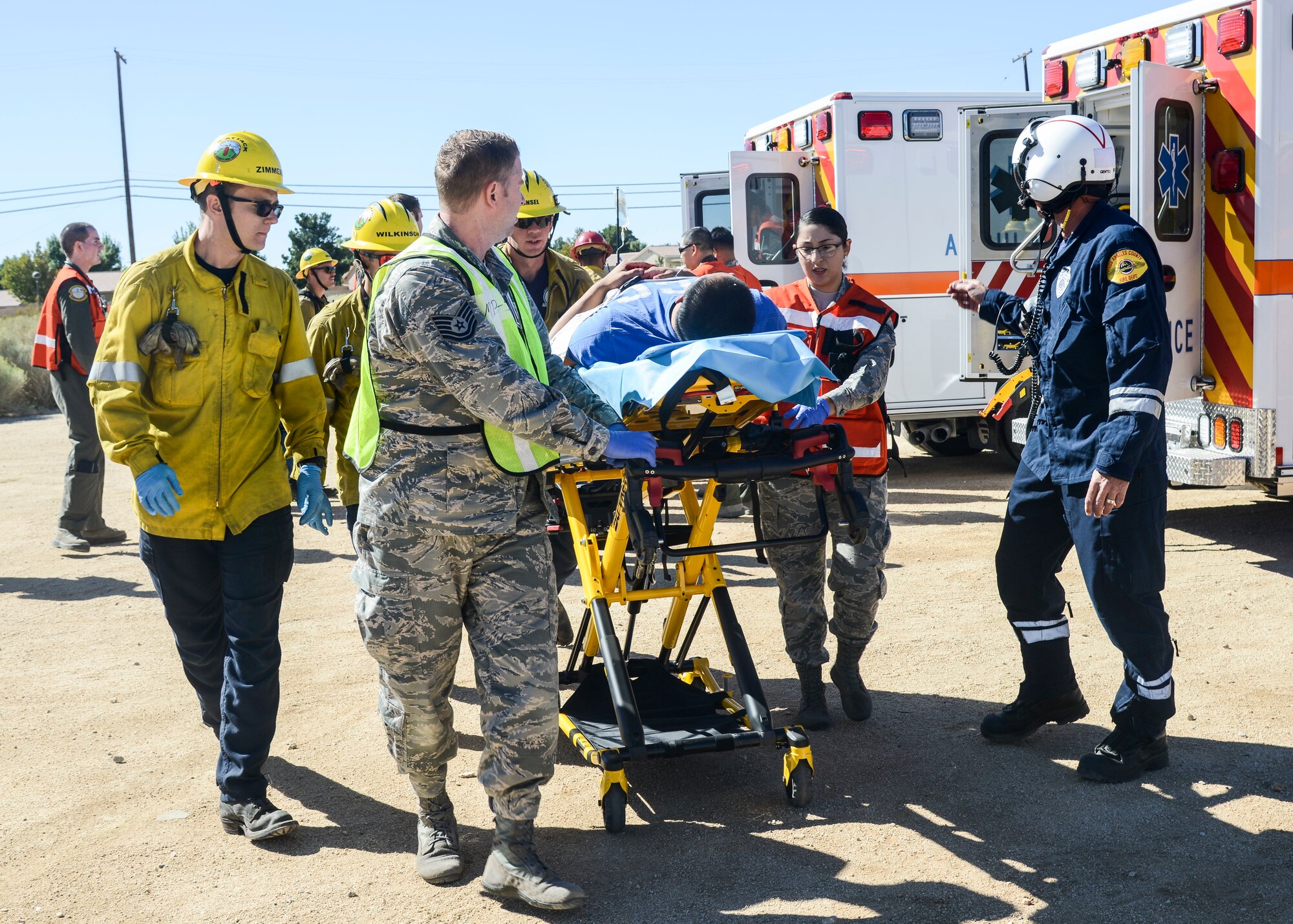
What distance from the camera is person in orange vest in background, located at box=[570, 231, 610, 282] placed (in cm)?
845

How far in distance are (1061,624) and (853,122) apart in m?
6.28

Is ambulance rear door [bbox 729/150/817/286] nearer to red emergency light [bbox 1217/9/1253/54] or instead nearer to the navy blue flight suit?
red emergency light [bbox 1217/9/1253/54]

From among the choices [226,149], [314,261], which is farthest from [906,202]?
[226,149]

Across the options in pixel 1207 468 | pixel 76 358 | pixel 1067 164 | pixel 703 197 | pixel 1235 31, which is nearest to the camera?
pixel 1067 164

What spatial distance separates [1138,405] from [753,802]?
1.82 meters

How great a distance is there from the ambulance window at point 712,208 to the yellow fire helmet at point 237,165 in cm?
883

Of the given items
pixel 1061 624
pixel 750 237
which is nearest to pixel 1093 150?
pixel 1061 624

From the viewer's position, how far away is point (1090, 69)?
25.7 feet

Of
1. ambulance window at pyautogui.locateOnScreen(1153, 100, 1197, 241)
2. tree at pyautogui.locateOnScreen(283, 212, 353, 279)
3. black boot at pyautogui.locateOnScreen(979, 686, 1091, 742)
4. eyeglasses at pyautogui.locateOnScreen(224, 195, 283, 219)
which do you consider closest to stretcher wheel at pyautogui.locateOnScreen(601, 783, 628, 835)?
black boot at pyautogui.locateOnScreen(979, 686, 1091, 742)

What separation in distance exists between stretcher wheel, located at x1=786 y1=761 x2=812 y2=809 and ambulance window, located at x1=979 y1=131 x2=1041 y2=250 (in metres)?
6.44

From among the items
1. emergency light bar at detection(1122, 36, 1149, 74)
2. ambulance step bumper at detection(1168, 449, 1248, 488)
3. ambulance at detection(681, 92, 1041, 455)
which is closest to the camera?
ambulance step bumper at detection(1168, 449, 1248, 488)

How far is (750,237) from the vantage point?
10.6 meters

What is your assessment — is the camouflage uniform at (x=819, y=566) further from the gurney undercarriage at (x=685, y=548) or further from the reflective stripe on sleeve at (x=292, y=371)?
the reflective stripe on sleeve at (x=292, y=371)

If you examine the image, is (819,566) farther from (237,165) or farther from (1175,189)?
(1175,189)
